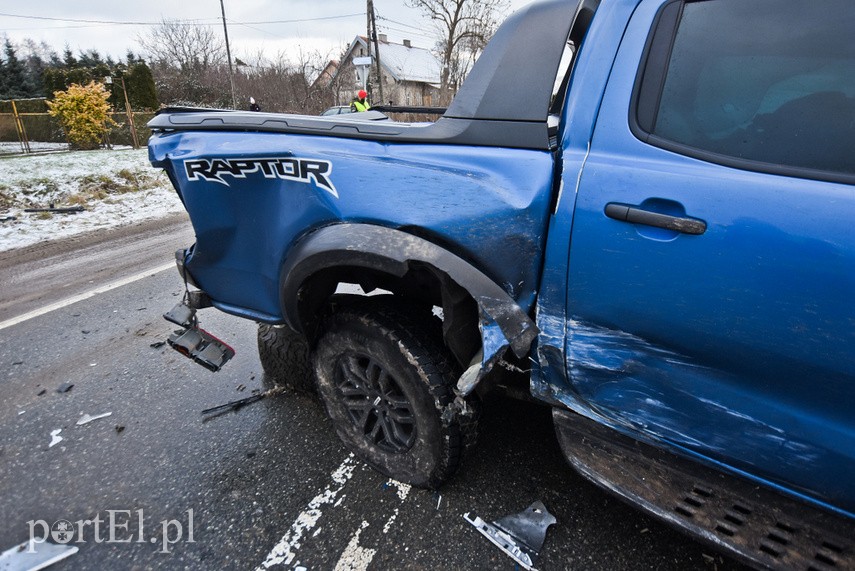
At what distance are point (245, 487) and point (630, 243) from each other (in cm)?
192

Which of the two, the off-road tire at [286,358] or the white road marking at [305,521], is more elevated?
the off-road tire at [286,358]

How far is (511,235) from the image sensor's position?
1.55m

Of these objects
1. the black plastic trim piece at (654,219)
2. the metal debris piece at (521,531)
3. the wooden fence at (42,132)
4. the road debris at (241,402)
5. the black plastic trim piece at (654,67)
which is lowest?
the road debris at (241,402)

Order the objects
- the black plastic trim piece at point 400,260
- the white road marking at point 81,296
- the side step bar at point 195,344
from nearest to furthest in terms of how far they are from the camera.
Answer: the black plastic trim piece at point 400,260, the side step bar at point 195,344, the white road marking at point 81,296

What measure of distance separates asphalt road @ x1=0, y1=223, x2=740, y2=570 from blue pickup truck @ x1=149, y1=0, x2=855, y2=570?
0.32 metres

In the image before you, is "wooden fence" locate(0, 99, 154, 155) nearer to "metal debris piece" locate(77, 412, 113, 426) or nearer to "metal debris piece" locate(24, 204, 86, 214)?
"metal debris piece" locate(24, 204, 86, 214)

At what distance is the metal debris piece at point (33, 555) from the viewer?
1.73m

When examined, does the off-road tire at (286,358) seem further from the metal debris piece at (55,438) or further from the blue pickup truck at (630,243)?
the metal debris piece at (55,438)

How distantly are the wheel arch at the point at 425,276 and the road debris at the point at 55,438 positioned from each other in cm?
151

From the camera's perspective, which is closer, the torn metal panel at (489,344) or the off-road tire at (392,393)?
the torn metal panel at (489,344)

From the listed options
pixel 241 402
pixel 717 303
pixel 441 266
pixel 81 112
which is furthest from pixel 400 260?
pixel 81 112

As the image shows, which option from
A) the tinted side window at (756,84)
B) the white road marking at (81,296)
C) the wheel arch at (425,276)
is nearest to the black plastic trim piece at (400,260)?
the wheel arch at (425,276)

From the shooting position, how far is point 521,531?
187 centimetres

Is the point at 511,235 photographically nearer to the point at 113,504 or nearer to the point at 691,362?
the point at 691,362
